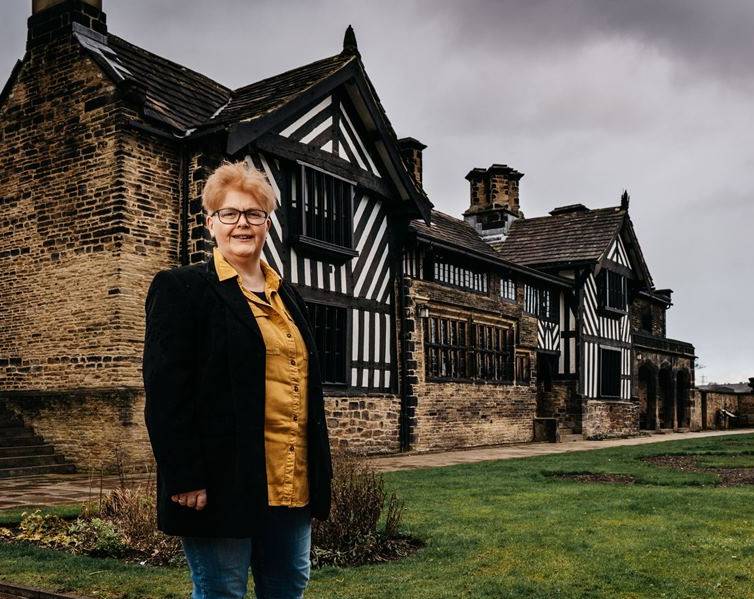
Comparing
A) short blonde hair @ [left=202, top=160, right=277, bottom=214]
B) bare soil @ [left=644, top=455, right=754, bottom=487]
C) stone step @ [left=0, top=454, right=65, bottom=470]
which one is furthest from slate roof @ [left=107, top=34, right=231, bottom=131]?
short blonde hair @ [left=202, top=160, right=277, bottom=214]

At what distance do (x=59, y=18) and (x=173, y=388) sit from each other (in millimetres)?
13482

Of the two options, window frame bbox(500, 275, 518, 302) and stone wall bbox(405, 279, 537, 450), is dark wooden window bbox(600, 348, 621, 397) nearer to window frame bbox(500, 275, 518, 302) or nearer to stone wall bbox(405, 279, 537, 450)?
stone wall bbox(405, 279, 537, 450)

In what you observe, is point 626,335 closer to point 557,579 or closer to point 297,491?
point 557,579

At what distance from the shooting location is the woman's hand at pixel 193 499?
2588mm

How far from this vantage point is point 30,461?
40.8ft

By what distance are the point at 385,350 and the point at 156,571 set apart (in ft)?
39.9

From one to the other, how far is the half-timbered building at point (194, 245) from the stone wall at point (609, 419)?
4402 mm

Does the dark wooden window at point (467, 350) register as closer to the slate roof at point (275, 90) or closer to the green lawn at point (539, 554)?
the slate roof at point (275, 90)

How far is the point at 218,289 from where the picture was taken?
284 centimetres

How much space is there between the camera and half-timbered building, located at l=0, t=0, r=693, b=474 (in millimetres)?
12844

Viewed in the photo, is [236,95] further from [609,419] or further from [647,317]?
[647,317]

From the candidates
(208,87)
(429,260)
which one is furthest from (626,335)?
(208,87)

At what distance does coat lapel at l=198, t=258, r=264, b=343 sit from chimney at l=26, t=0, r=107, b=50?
1270 cm

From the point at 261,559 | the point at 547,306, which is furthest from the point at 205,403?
the point at 547,306
